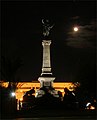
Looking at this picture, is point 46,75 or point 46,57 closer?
point 46,75

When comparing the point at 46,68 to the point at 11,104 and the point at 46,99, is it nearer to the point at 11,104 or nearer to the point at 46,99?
the point at 46,99

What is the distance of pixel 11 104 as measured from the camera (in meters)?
42.8

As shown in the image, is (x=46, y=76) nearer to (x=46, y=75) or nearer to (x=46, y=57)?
(x=46, y=75)

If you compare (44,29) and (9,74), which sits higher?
(44,29)

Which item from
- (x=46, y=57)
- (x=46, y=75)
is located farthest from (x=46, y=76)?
(x=46, y=57)

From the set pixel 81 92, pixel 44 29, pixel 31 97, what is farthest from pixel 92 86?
pixel 44 29

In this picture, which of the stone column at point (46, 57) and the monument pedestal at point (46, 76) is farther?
the stone column at point (46, 57)

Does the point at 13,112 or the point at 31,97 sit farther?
the point at 31,97

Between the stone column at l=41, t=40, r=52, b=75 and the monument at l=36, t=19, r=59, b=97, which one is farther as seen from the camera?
the stone column at l=41, t=40, r=52, b=75

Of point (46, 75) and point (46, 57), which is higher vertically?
point (46, 57)

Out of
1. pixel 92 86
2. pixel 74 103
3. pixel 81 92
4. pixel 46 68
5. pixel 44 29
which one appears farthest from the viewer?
pixel 44 29

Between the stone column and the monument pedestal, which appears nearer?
the monument pedestal

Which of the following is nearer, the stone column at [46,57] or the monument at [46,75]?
the monument at [46,75]

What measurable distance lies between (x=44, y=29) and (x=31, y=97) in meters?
16.5
